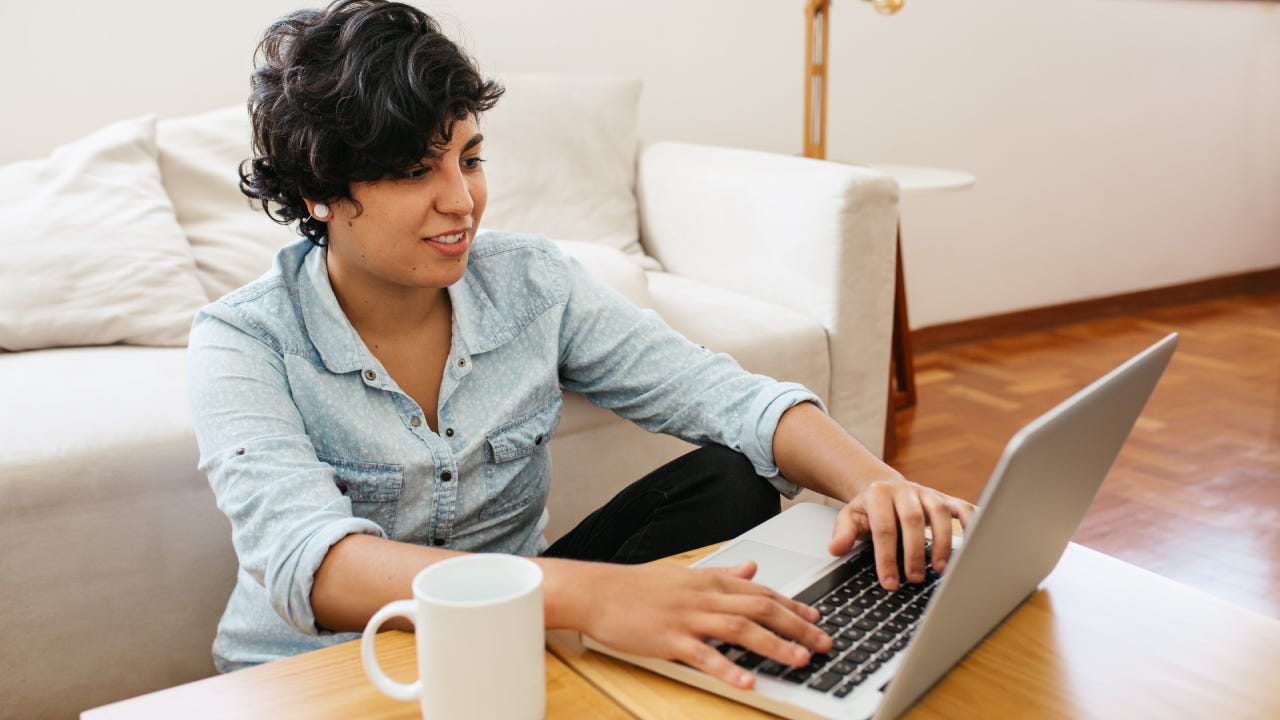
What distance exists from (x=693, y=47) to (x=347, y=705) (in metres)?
2.19

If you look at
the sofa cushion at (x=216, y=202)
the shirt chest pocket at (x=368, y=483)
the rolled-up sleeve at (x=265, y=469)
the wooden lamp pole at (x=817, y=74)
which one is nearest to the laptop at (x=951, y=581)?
the rolled-up sleeve at (x=265, y=469)

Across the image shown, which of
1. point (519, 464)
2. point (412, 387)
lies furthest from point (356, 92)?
point (519, 464)

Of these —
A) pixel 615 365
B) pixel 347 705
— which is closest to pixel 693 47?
pixel 615 365

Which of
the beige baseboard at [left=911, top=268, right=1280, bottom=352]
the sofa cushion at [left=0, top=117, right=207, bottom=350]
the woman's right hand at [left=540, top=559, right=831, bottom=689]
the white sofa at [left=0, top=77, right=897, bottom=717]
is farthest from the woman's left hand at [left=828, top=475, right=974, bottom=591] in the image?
the beige baseboard at [left=911, top=268, right=1280, bottom=352]

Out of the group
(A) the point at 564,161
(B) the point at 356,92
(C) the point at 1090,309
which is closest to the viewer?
(B) the point at 356,92

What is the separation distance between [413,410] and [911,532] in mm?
450

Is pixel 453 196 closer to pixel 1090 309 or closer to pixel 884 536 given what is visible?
pixel 884 536

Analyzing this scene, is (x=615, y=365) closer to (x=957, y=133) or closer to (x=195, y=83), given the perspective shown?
(x=195, y=83)

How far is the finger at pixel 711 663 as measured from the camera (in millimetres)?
594

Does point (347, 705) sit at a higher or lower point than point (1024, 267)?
higher

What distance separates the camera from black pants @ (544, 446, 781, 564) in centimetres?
96

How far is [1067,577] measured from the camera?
0.76 metres

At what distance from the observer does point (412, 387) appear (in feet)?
3.28

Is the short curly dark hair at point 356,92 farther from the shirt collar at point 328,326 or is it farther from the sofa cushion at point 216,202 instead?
the sofa cushion at point 216,202
